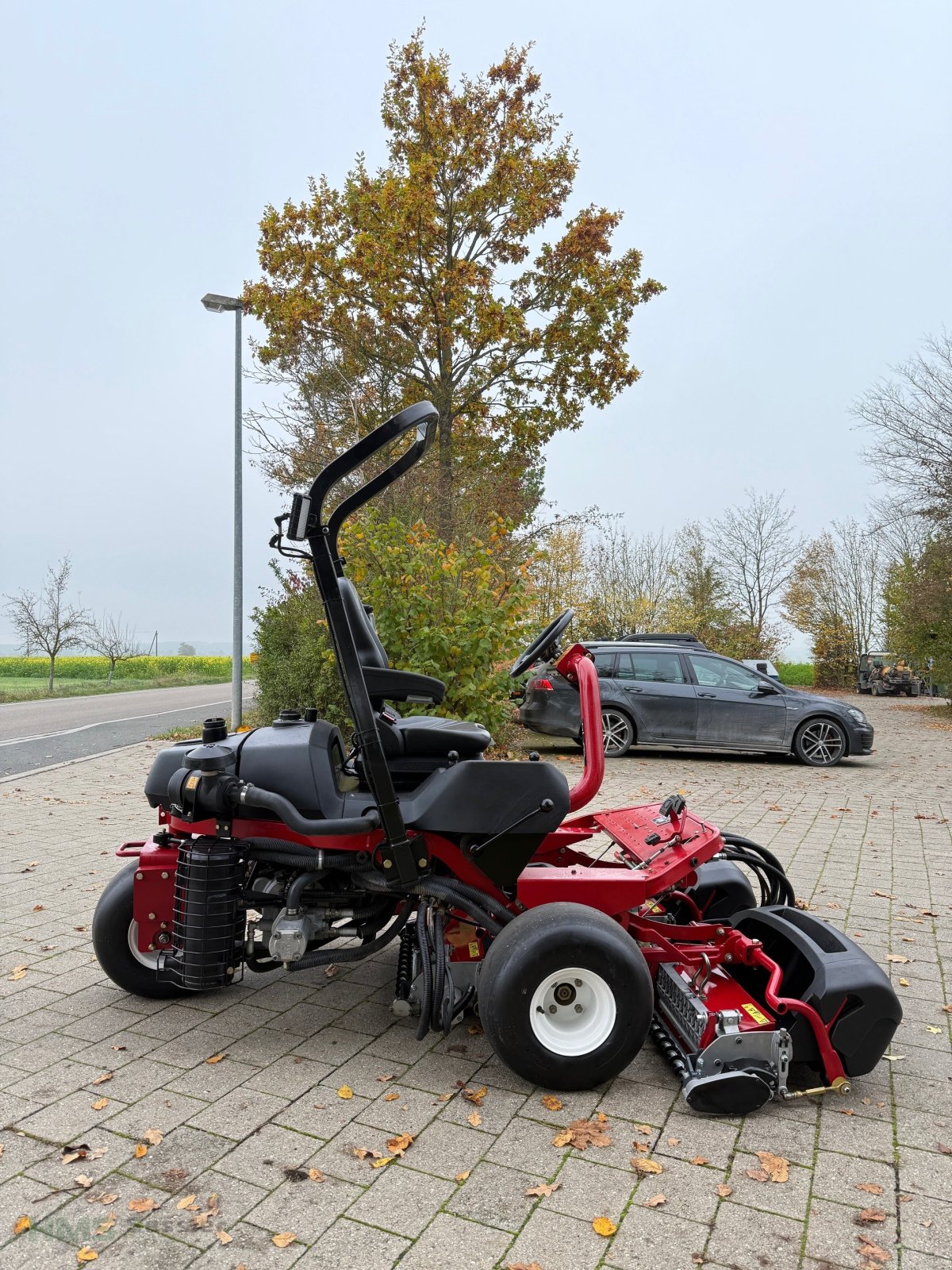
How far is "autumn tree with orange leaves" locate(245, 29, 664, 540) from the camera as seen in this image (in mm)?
17781

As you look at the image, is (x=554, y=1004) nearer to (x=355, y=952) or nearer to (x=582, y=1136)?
(x=582, y=1136)

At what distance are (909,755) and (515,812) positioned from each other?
39.6ft

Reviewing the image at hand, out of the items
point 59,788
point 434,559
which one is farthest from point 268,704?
point 434,559

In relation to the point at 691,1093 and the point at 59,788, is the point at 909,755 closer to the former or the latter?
the point at 59,788

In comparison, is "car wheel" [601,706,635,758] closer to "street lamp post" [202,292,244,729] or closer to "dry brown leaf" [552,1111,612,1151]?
"street lamp post" [202,292,244,729]

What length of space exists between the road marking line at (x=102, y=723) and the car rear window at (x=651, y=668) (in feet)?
29.7

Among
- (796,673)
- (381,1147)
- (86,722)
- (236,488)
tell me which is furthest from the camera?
(796,673)

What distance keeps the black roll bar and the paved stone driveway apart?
82cm

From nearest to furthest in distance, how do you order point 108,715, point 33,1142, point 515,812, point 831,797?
point 33,1142 < point 515,812 < point 831,797 < point 108,715

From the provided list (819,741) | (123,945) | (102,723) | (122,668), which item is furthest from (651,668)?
(122,668)

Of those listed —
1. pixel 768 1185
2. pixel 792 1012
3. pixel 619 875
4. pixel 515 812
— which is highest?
pixel 515 812

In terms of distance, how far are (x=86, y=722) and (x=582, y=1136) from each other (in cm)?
1736

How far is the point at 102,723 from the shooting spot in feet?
58.8

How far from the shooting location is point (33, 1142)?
2.78 m
